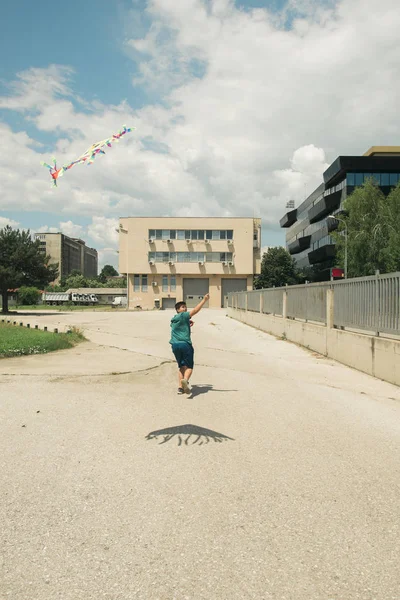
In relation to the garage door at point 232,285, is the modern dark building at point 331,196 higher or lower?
higher

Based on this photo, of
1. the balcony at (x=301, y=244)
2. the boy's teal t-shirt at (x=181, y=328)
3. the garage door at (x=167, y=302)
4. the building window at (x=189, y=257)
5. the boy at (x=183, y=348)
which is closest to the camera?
the boy at (x=183, y=348)

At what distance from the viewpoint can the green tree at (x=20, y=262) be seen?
49562 millimetres

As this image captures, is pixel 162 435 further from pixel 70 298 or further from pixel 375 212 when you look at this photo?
pixel 70 298

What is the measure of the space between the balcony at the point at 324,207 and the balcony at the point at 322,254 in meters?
6.16

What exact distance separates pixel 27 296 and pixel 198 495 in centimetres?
10696

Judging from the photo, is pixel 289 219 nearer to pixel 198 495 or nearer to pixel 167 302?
pixel 167 302

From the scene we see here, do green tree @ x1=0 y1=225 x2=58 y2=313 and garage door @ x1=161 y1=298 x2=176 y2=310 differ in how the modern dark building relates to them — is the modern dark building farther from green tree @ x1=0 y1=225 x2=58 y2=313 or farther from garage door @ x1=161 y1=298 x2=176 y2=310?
green tree @ x1=0 y1=225 x2=58 y2=313

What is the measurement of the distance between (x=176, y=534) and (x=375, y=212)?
5944 cm

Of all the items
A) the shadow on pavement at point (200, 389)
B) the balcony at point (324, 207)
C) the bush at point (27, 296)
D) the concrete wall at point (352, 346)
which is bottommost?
the shadow on pavement at point (200, 389)

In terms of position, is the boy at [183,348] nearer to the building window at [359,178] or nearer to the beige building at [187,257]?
the building window at [359,178]

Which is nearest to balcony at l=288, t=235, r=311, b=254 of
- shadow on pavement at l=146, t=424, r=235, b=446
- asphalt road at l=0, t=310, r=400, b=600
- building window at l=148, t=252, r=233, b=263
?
building window at l=148, t=252, r=233, b=263

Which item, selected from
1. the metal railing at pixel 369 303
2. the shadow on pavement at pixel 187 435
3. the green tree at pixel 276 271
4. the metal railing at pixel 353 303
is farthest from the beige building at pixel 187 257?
the shadow on pavement at pixel 187 435

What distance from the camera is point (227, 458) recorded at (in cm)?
505

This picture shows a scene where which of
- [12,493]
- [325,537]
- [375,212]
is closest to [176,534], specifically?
[325,537]
